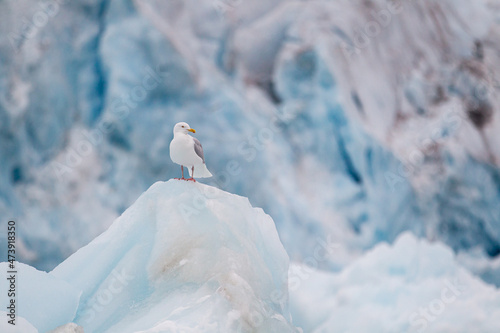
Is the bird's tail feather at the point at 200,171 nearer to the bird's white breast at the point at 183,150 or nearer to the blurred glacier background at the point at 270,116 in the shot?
the bird's white breast at the point at 183,150

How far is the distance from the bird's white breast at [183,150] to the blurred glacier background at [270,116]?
3.20m

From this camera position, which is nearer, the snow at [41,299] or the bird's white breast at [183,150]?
the snow at [41,299]

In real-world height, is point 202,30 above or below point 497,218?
above

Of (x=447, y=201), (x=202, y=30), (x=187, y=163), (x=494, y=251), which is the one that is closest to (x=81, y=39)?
(x=202, y=30)

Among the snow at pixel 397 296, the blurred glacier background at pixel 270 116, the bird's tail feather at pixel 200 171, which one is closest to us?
the bird's tail feather at pixel 200 171

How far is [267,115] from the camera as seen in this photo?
5.99 m

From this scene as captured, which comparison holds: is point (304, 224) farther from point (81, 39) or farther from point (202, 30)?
point (81, 39)

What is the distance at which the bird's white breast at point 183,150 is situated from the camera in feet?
7.29

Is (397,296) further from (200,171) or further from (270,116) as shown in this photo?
(200,171)

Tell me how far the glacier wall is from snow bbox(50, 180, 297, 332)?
10.1 ft

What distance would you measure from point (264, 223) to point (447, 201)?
15.5ft

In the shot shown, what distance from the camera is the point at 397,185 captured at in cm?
628

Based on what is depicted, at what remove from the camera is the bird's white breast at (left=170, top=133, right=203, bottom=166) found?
7.29 ft

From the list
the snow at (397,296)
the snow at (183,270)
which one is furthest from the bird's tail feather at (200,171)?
the snow at (397,296)
